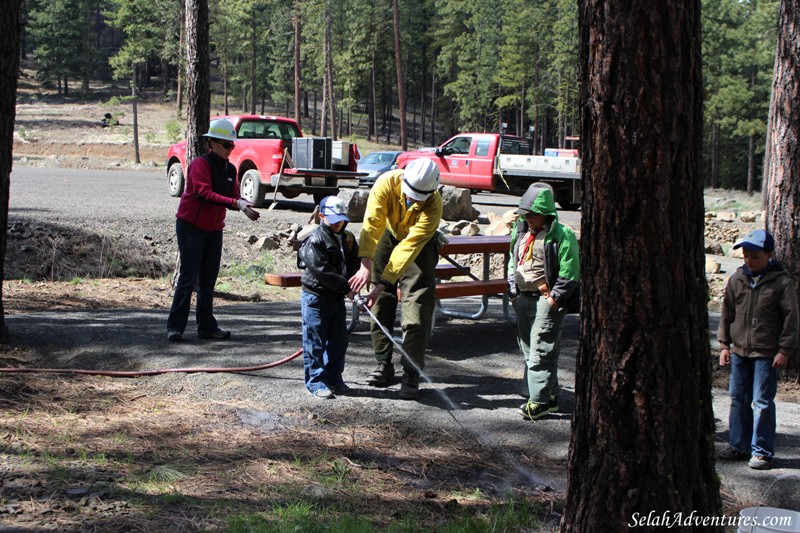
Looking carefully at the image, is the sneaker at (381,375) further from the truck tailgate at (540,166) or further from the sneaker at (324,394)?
the truck tailgate at (540,166)

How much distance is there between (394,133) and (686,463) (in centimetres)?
7787

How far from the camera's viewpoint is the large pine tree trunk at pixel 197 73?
10258mm

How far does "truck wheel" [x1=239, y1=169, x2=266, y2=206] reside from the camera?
18.2m

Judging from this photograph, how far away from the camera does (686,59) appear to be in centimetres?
305

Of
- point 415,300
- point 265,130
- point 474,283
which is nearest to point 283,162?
point 265,130

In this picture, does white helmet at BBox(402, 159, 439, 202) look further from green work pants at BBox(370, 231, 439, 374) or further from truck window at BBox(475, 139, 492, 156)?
truck window at BBox(475, 139, 492, 156)

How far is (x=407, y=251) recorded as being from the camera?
5953 mm

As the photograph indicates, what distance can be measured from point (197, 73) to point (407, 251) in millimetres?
5594

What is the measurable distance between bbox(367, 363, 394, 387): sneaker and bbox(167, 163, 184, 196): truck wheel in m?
14.5

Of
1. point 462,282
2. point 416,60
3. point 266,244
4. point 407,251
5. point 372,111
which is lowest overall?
point 266,244

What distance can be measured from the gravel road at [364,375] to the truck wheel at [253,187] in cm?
812

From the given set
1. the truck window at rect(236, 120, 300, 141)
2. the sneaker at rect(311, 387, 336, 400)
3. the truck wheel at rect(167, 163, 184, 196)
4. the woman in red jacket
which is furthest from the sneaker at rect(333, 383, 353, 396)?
the truck wheel at rect(167, 163, 184, 196)

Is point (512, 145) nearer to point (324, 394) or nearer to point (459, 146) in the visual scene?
point (459, 146)

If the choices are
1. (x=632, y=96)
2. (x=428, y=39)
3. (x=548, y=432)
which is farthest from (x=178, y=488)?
(x=428, y=39)
